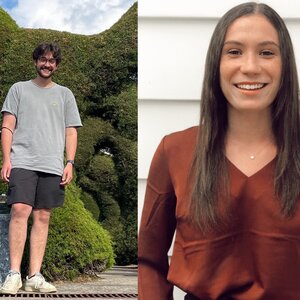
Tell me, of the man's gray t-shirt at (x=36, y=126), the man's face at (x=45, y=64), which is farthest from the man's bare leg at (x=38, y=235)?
the man's face at (x=45, y=64)

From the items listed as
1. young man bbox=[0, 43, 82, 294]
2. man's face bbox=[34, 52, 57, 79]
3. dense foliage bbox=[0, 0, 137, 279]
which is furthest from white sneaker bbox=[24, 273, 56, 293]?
dense foliage bbox=[0, 0, 137, 279]

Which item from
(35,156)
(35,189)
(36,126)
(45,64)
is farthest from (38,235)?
(45,64)

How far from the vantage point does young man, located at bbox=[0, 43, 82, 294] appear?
3668mm

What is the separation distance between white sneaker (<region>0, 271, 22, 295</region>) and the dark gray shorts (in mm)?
363

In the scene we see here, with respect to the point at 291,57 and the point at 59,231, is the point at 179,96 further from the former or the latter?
the point at 59,231

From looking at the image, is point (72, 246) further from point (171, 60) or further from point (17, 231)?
point (171, 60)

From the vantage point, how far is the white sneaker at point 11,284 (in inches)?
140

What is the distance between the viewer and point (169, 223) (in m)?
1.67

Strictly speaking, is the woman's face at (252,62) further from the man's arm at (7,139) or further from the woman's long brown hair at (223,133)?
the man's arm at (7,139)

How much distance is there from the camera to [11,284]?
3.59m

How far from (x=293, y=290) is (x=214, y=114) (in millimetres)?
417

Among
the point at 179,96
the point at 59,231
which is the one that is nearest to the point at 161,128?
the point at 179,96

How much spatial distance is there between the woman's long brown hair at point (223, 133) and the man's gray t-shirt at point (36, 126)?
2.16 m

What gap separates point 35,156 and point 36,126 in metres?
0.16
